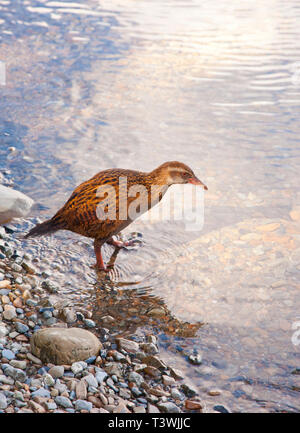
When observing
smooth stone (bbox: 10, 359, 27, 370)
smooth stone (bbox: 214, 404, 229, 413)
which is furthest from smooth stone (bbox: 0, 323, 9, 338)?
smooth stone (bbox: 214, 404, 229, 413)

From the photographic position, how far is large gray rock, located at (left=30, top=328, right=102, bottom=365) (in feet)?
16.5

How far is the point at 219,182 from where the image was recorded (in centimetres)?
942

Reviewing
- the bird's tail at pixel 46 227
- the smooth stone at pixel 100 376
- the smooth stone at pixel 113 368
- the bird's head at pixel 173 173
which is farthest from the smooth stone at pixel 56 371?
the bird's head at pixel 173 173

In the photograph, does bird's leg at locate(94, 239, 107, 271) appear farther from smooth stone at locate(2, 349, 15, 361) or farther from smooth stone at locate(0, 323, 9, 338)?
smooth stone at locate(2, 349, 15, 361)

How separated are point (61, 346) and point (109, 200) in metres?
2.10

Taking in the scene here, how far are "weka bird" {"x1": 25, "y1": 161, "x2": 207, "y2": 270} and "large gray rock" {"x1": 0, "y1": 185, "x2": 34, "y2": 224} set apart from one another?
1.09m

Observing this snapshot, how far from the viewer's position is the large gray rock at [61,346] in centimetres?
503

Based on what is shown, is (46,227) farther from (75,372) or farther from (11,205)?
(75,372)

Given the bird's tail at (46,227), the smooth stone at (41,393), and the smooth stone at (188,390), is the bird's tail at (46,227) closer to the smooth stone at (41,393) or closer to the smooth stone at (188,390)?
the smooth stone at (41,393)

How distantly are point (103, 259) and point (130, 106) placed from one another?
5.77 meters

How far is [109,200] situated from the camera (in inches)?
257

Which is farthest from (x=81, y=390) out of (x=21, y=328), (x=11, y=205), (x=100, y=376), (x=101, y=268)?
(x=11, y=205)

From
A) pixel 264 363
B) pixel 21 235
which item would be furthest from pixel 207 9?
pixel 264 363
